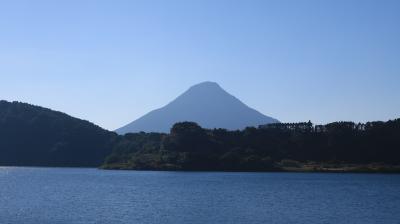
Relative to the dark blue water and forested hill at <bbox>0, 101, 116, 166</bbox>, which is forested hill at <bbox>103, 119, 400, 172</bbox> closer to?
forested hill at <bbox>0, 101, 116, 166</bbox>

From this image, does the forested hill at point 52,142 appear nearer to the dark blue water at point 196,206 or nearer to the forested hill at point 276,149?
the forested hill at point 276,149

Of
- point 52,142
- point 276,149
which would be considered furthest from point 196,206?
point 52,142

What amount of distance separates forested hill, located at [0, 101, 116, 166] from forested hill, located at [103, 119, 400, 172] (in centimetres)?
2814

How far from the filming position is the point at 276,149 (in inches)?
5866

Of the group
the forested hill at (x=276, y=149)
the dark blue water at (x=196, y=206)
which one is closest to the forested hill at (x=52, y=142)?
the forested hill at (x=276, y=149)

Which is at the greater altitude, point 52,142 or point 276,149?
point 52,142

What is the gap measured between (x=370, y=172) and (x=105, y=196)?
87617mm

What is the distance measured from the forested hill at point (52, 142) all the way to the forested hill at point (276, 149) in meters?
28.1

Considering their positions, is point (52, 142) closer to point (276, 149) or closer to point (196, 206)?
point (276, 149)

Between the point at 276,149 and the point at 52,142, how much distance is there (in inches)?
2694

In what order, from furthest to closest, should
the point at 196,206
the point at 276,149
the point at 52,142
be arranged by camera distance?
the point at 52,142
the point at 276,149
the point at 196,206

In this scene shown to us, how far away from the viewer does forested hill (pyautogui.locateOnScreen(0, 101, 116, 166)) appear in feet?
582

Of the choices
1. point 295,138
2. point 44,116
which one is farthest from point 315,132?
point 44,116

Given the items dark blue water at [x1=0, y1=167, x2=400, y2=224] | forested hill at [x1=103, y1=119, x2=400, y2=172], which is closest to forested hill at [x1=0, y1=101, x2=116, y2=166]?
forested hill at [x1=103, y1=119, x2=400, y2=172]
